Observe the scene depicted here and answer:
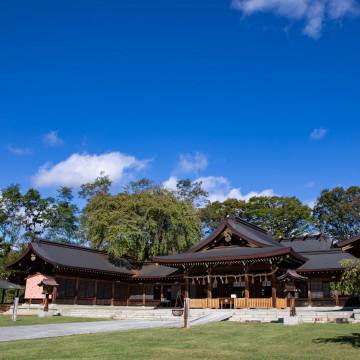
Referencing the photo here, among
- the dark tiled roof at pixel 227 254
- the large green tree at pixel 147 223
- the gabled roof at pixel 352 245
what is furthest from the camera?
the large green tree at pixel 147 223

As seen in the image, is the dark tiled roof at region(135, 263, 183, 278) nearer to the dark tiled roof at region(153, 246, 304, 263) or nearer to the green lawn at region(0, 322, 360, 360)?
the dark tiled roof at region(153, 246, 304, 263)

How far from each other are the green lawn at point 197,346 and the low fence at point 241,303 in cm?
1161

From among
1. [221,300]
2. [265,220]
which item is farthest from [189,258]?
[265,220]

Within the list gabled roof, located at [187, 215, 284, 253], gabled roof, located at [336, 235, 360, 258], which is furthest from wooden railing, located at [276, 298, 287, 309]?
gabled roof, located at [336, 235, 360, 258]

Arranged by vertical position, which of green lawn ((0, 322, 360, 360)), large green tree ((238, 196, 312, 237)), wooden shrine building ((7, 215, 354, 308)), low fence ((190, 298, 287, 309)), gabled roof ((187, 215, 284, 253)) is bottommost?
green lawn ((0, 322, 360, 360))

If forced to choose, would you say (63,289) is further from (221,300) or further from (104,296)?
(221,300)

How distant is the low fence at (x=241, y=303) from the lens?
25469 mm

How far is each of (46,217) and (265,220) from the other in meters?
32.1

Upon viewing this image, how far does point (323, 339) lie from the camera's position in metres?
11.9

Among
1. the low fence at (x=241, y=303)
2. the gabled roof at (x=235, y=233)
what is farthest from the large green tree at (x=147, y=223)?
the low fence at (x=241, y=303)

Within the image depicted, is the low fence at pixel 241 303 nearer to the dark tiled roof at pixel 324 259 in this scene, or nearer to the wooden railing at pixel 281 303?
the wooden railing at pixel 281 303

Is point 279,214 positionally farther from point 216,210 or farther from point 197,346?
point 197,346

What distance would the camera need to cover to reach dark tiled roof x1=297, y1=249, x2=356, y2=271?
1125 inches

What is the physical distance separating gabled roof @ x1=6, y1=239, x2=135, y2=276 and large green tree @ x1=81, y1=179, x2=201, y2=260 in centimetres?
135
